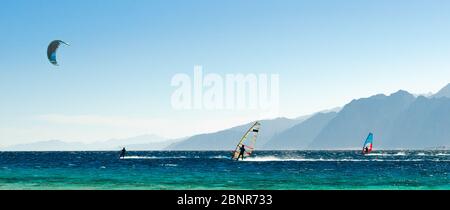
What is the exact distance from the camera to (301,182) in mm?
53094
